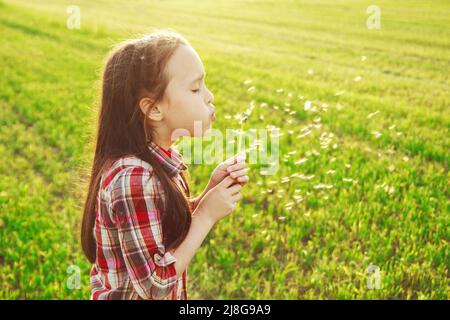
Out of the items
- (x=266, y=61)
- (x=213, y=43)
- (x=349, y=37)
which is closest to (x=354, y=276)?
(x=266, y=61)

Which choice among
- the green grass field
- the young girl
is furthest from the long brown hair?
the green grass field

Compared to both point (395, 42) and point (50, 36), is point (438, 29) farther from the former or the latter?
point (50, 36)

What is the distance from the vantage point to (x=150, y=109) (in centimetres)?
164

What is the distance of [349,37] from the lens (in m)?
12.4

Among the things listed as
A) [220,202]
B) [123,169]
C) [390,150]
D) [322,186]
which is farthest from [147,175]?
[390,150]

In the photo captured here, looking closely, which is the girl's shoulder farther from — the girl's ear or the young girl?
the girl's ear

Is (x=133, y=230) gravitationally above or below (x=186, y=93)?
below

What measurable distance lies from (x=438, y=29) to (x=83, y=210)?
28.1 ft

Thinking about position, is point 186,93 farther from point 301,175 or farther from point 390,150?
point 390,150

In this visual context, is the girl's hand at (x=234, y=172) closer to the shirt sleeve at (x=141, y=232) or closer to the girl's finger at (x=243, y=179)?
the girl's finger at (x=243, y=179)

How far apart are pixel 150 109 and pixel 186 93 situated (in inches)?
5.8

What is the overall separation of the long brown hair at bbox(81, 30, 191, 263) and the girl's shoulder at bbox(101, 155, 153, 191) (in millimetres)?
28

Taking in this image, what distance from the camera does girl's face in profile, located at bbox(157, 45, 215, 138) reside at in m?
1.60

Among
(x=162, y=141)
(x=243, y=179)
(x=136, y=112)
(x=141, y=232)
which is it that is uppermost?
(x=136, y=112)
